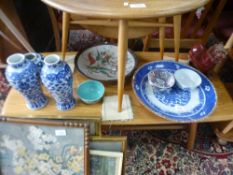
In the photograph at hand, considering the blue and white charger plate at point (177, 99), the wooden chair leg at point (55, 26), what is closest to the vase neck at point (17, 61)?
the blue and white charger plate at point (177, 99)

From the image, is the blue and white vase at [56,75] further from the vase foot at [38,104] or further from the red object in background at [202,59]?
the red object in background at [202,59]

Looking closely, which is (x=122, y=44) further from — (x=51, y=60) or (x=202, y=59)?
(x=202, y=59)

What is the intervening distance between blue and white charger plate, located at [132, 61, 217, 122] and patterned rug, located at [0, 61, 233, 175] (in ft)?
0.93

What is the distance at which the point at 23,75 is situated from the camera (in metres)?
0.87

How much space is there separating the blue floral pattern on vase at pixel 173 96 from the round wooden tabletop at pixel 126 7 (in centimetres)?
42

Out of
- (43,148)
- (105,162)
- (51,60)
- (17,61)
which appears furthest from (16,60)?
(105,162)

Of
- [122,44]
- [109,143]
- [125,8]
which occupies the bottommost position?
[109,143]

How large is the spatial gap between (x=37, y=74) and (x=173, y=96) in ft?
1.82

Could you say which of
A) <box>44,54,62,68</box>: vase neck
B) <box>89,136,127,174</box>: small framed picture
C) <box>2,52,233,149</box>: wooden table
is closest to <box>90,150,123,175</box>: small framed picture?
<box>89,136,127,174</box>: small framed picture

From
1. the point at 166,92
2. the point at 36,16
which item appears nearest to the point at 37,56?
the point at 166,92

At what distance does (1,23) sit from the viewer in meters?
1.42

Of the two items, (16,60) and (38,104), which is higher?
(16,60)

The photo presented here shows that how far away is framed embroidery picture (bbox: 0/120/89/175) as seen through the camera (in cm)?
94

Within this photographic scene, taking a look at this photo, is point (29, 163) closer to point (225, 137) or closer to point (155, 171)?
point (155, 171)
